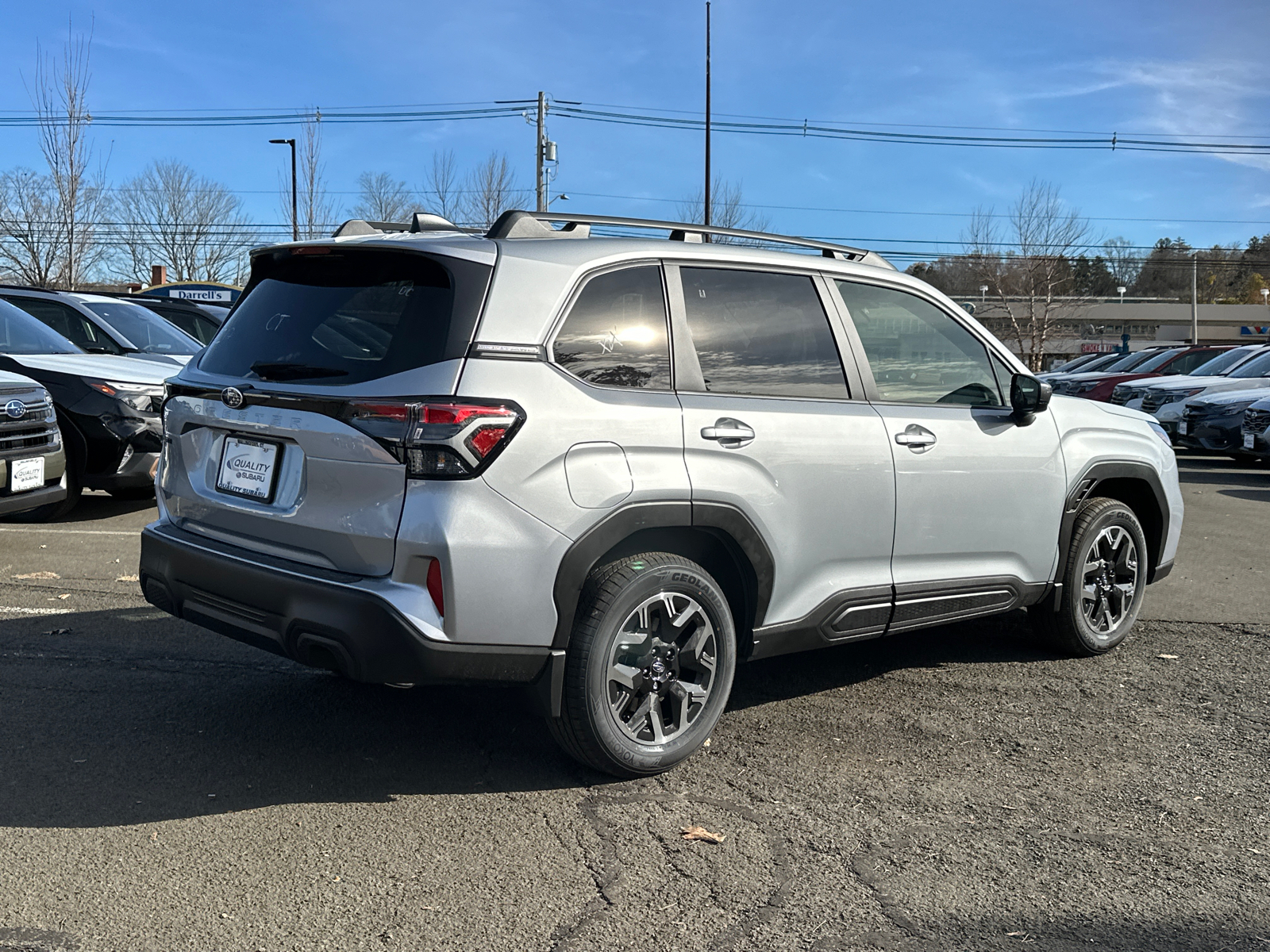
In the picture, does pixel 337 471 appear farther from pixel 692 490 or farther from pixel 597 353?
pixel 692 490

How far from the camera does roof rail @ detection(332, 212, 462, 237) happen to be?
4082mm

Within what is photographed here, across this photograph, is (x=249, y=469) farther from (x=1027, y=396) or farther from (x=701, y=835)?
(x=1027, y=396)

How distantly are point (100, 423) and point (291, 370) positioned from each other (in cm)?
581

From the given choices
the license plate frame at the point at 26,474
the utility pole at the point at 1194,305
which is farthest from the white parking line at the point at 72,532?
the utility pole at the point at 1194,305

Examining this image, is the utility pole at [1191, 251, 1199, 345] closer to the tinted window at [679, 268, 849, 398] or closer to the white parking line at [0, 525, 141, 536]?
the white parking line at [0, 525, 141, 536]

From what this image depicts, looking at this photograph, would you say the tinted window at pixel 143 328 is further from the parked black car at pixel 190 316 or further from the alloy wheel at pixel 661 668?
the alloy wheel at pixel 661 668

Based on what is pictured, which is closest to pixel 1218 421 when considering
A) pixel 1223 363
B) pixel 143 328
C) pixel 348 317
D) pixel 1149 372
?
pixel 1223 363

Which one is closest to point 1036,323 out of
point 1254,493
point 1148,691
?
point 1254,493

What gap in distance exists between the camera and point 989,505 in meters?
4.74

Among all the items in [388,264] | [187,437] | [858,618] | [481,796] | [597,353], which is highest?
[388,264]

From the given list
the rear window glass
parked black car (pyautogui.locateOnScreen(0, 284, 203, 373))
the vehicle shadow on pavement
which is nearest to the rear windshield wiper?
the rear window glass

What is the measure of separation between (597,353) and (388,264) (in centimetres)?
75

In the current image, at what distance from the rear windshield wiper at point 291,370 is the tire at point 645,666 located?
1.07 m

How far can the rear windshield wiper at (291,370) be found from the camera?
11.6 ft
